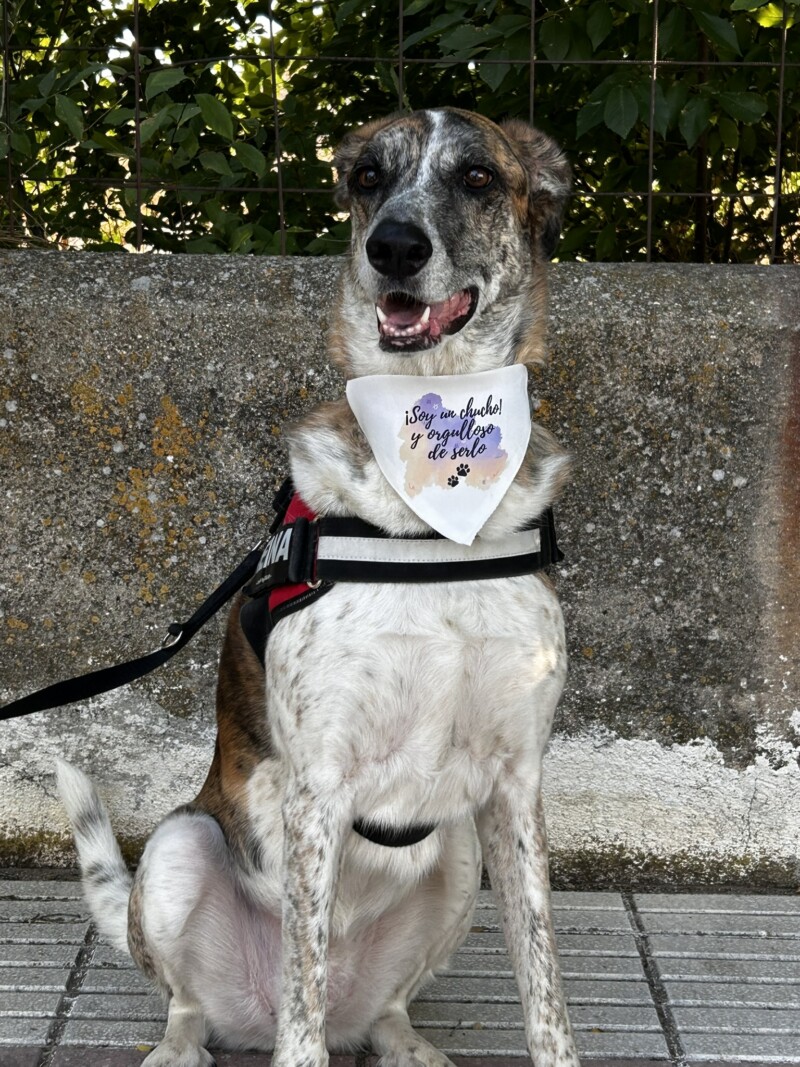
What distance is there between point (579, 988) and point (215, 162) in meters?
2.44

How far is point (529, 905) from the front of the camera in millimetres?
2605

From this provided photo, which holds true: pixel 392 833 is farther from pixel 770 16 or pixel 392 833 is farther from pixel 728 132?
pixel 770 16

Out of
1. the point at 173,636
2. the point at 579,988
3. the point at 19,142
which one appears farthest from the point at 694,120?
the point at 579,988

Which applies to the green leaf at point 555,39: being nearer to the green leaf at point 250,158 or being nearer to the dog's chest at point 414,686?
the green leaf at point 250,158

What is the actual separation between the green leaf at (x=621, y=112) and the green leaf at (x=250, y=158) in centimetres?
98

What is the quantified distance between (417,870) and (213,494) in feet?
4.34

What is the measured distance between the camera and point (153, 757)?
3.67m

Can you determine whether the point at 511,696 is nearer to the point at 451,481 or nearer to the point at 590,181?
the point at 451,481

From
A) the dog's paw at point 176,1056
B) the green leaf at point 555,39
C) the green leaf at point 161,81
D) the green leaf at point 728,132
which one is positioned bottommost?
the dog's paw at point 176,1056

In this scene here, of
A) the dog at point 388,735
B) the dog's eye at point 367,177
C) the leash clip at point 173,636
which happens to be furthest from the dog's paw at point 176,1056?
the dog's eye at point 367,177

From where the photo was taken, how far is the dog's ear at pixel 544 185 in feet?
9.37

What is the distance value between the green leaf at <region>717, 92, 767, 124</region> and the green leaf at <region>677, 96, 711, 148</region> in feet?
0.18

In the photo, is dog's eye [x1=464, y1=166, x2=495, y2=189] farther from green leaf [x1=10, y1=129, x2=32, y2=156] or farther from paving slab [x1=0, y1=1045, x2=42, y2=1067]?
paving slab [x1=0, y1=1045, x2=42, y2=1067]

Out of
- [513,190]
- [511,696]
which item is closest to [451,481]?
[511,696]
